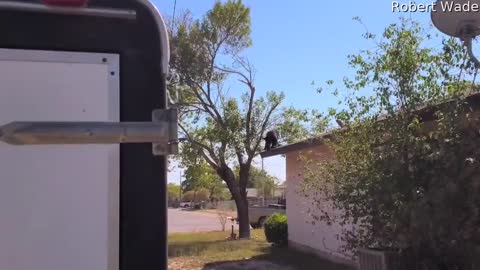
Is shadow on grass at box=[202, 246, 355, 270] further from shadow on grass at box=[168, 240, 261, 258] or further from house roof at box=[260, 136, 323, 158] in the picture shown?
house roof at box=[260, 136, 323, 158]

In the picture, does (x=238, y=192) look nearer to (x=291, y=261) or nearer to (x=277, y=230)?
(x=277, y=230)

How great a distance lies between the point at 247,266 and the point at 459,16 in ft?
31.1

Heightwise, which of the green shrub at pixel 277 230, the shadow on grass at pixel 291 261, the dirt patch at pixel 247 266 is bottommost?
the dirt patch at pixel 247 266

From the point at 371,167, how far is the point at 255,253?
8809mm

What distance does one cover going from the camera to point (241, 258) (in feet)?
46.8

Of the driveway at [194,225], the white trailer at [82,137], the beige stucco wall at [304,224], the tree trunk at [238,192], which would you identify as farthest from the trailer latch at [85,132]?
the tree trunk at [238,192]

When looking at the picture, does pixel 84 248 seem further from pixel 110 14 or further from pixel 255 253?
pixel 255 253

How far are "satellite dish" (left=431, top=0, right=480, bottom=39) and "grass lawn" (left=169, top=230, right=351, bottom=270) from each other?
7838 millimetres

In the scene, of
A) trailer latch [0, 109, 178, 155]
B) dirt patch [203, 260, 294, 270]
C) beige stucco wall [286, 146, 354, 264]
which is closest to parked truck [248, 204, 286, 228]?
beige stucco wall [286, 146, 354, 264]

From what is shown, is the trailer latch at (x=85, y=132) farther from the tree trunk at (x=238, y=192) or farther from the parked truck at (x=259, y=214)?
the parked truck at (x=259, y=214)

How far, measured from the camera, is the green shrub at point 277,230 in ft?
54.4

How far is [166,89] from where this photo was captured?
189 cm

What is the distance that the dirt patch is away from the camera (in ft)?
40.6

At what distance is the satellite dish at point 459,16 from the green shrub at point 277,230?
12714 millimetres
